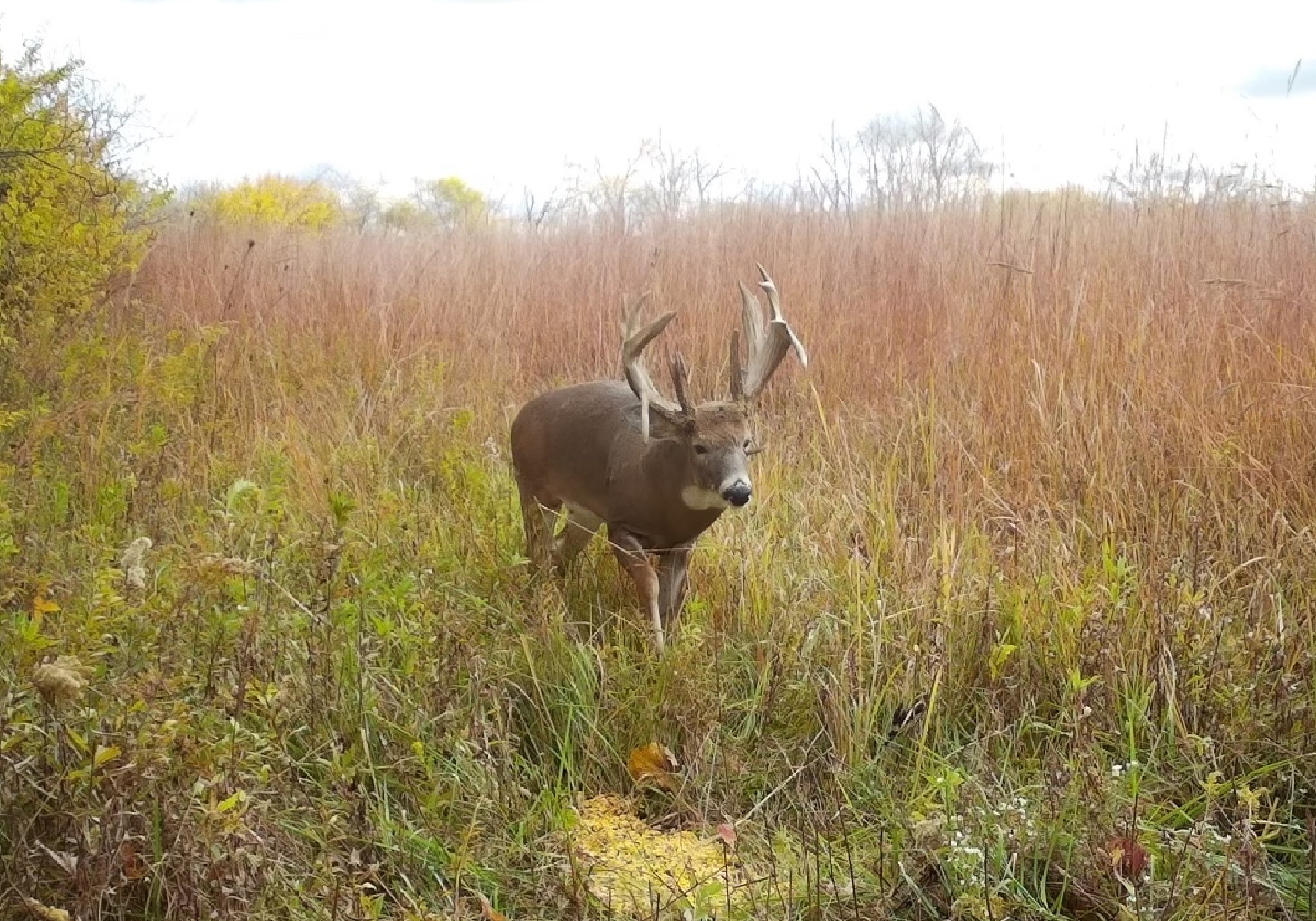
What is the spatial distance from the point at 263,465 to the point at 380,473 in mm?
516

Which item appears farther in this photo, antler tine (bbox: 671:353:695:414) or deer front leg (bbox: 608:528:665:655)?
deer front leg (bbox: 608:528:665:655)

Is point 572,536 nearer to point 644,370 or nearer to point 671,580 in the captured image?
point 671,580

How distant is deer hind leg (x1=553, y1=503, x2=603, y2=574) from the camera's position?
3.33 meters

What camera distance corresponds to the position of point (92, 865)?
193 cm

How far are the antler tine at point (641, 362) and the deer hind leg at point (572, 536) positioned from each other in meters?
0.54

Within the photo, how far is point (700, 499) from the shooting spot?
287 centimetres

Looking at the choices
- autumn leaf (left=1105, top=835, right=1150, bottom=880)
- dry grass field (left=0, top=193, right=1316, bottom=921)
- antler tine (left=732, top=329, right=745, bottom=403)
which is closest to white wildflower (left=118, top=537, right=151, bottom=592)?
dry grass field (left=0, top=193, right=1316, bottom=921)

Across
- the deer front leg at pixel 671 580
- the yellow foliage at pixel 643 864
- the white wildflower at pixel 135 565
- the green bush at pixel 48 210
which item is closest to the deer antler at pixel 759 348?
the deer front leg at pixel 671 580

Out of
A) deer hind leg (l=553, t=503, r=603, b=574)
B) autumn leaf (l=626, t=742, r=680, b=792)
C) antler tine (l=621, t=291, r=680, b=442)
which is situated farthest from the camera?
deer hind leg (l=553, t=503, r=603, b=574)

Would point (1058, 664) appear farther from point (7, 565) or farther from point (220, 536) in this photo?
point (7, 565)

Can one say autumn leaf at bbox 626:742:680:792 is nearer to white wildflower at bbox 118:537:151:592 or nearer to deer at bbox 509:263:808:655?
deer at bbox 509:263:808:655

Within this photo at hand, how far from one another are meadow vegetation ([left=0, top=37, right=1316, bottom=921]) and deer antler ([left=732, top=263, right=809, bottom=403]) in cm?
56

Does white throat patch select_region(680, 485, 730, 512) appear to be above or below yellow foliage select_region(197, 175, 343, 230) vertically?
below

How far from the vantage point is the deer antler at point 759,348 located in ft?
9.40
